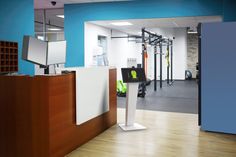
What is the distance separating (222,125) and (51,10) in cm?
714

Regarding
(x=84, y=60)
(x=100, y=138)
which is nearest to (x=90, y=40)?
(x=84, y=60)

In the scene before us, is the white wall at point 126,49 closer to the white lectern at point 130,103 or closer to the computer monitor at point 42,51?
the white lectern at point 130,103

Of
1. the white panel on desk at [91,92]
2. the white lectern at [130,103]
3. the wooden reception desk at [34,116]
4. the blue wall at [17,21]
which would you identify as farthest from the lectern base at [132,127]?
the blue wall at [17,21]

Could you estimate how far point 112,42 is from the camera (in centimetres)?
1134

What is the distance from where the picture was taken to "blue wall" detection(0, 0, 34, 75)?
18.1 ft

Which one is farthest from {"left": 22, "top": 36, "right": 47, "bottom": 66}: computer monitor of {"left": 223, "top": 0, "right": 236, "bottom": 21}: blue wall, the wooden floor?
{"left": 223, "top": 0, "right": 236, "bottom": 21}: blue wall

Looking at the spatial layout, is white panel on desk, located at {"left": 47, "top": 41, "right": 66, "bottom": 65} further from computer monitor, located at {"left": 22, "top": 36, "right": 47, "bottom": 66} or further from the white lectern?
the white lectern

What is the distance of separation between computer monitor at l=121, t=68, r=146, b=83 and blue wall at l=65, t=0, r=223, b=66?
2.93 meters

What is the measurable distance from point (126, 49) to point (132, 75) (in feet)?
25.2

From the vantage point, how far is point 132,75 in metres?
5.55

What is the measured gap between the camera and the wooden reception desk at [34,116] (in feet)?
11.7

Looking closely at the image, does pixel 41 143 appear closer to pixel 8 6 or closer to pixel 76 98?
pixel 76 98

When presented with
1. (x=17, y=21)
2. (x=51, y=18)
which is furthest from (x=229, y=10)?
(x=51, y=18)

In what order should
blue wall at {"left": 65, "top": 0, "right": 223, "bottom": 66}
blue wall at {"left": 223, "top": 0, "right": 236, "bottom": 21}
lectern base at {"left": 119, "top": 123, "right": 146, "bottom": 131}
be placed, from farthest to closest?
1. blue wall at {"left": 65, "top": 0, "right": 223, "bottom": 66}
2. blue wall at {"left": 223, "top": 0, "right": 236, "bottom": 21}
3. lectern base at {"left": 119, "top": 123, "right": 146, "bottom": 131}
